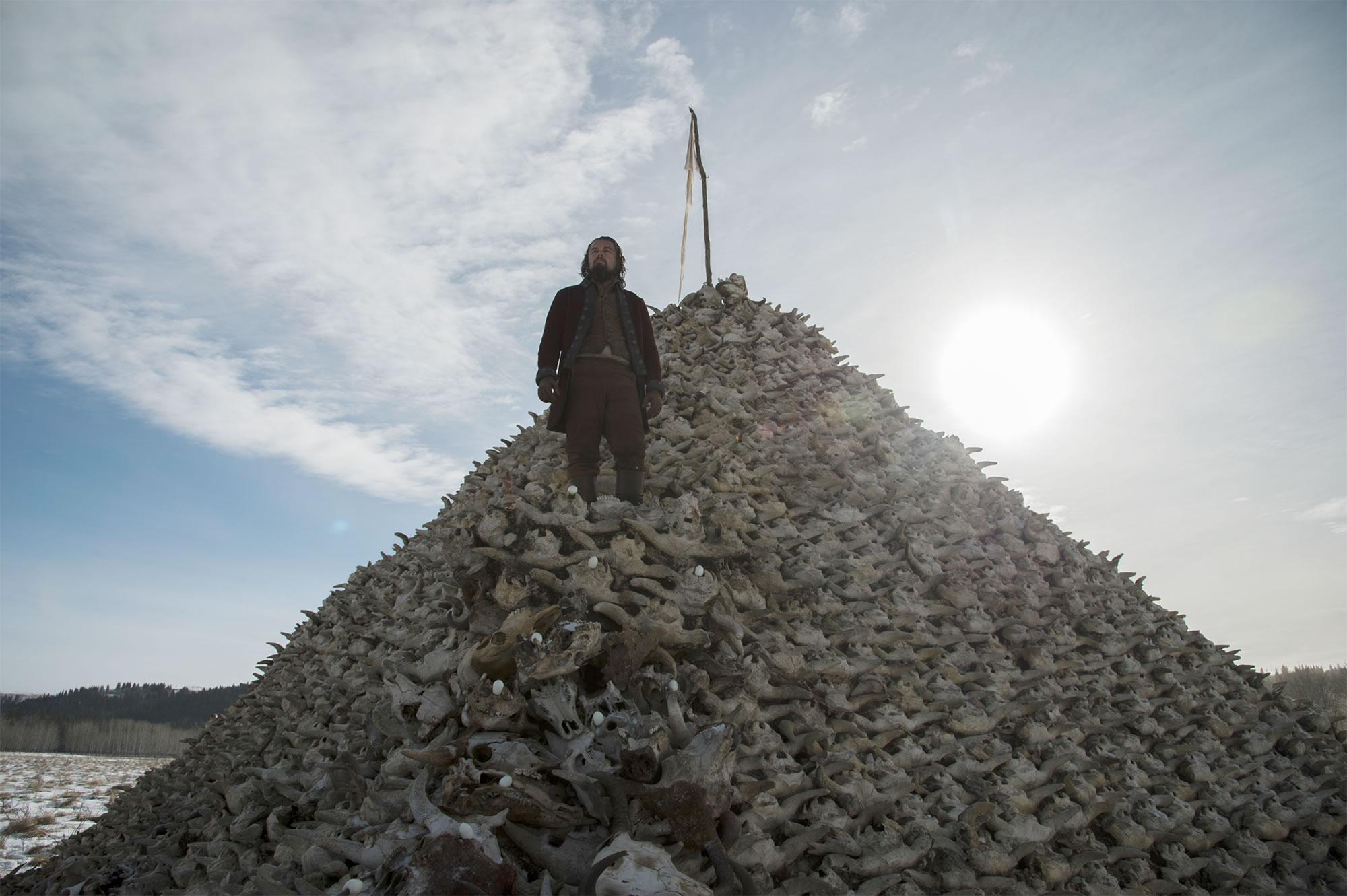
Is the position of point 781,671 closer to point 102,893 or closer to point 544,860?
point 544,860

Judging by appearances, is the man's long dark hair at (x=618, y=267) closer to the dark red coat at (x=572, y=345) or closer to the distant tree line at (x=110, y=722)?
the dark red coat at (x=572, y=345)

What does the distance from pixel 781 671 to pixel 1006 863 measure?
76.7 inches

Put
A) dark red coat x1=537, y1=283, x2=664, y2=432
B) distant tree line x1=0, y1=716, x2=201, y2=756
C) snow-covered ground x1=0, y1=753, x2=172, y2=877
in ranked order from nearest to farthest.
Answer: dark red coat x1=537, y1=283, x2=664, y2=432
snow-covered ground x1=0, y1=753, x2=172, y2=877
distant tree line x1=0, y1=716, x2=201, y2=756

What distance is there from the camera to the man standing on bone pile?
595 cm

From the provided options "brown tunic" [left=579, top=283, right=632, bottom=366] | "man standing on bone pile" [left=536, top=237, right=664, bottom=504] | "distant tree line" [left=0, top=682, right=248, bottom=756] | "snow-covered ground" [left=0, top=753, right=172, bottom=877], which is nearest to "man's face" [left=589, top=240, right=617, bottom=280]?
"man standing on bone pile" [left=536, top=237, right=664, bottom=504]

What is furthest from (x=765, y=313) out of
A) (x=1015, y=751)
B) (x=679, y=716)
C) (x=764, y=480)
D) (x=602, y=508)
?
(x=679, y=716)

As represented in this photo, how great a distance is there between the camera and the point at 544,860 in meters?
3.66

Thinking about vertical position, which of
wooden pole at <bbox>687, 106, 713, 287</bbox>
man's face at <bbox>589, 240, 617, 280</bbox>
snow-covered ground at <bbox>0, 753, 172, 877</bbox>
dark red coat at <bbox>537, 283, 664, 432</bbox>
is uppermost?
wooden pole at <bbox>687, 106, 713, 287</bbox>

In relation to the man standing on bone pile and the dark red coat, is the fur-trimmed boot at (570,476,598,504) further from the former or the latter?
the dark red coat

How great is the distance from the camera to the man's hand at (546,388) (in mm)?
5930

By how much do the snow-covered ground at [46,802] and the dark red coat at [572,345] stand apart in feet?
25.6

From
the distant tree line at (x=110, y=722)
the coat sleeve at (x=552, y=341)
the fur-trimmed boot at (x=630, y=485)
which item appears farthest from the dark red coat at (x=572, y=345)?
the distant tree line at (x=110, y=722)

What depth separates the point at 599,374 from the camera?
6016mm

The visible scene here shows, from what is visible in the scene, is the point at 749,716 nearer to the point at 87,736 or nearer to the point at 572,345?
the point at 572,345
